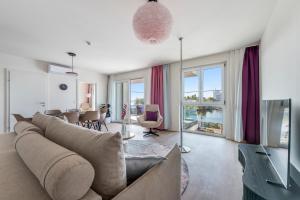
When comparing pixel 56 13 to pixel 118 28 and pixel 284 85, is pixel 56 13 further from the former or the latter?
pixel 284 85

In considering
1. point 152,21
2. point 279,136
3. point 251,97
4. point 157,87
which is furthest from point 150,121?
point 279,136

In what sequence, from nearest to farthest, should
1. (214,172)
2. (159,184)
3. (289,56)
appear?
(159,184) < (289,56) < (214,172)

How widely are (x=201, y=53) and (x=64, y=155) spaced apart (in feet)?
12.7

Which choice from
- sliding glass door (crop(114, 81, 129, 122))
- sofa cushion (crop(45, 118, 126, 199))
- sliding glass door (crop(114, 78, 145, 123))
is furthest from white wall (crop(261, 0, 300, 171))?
sliding glass door (crop(114, 81, 129, 122))

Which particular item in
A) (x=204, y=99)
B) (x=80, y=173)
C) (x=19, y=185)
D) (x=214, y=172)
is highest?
(x=204, y=99)

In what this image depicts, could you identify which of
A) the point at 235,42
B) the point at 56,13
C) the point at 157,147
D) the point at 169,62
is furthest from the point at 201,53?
the point at 56,13

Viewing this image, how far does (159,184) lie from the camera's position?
917 millimetres

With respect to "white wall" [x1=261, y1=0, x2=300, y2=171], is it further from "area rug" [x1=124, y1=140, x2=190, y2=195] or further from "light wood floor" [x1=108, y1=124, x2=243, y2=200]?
"area rug" [x1=124, y1=140, x2=190, y2=195]

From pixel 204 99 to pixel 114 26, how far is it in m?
3.05

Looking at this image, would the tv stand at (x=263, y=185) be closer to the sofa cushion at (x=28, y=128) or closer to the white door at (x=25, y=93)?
the sofa cushion at (x=28, y=128)

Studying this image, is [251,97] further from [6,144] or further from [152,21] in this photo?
[6,144]

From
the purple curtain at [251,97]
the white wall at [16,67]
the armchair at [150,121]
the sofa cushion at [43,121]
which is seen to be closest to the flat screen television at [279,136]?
the purple curtain at [251,97]

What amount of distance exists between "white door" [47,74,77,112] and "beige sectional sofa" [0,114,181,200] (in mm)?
4418

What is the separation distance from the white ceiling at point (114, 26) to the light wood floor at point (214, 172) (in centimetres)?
229
